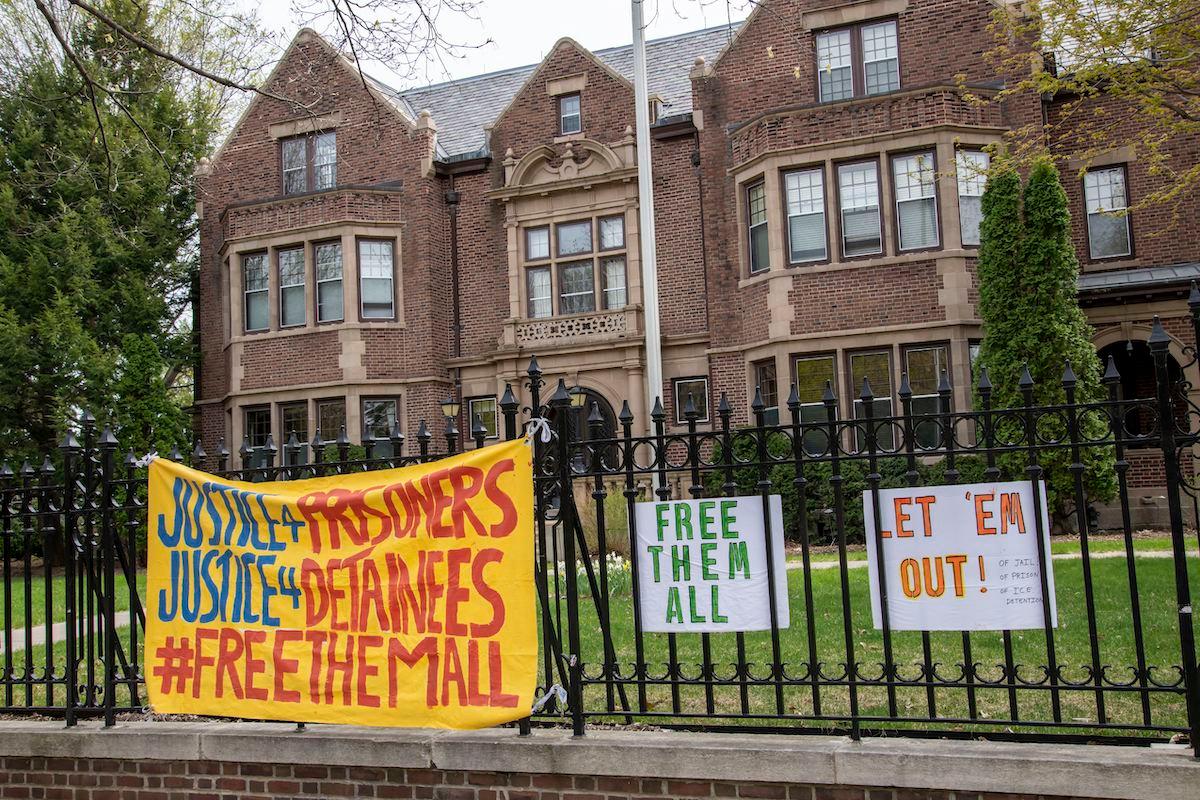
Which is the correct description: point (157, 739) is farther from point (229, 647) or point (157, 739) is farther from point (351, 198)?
Answer: point (351, 198)

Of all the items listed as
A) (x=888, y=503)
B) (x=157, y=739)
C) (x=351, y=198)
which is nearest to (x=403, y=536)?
(x=157, y=739)

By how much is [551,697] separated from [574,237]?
17144 mm

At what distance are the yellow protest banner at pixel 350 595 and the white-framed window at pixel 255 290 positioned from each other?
1782 centimetres

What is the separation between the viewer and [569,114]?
21625mm

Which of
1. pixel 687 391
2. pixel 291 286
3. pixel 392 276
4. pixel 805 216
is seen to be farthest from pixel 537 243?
pixel 805 216

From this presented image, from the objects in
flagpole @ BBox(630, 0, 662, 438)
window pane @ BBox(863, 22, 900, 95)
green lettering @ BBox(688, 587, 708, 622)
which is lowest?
green lettering @ BBox(688, 587, 708, 622)

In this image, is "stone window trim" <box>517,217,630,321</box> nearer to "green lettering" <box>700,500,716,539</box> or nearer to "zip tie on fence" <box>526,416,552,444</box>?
"zip tie on fence" <box>526,416,552,444</box>

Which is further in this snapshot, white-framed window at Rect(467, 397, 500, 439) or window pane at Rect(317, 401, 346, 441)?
white-framed window at Rect(467, 397, 500, 439)

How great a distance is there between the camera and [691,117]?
20078mm

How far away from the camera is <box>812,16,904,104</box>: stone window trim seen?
60.5 ft

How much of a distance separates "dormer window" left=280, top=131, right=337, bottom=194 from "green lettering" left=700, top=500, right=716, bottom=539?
64.3ft

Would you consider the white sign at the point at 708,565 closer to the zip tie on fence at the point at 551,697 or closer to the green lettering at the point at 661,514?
the green lettering at the point at 661,514

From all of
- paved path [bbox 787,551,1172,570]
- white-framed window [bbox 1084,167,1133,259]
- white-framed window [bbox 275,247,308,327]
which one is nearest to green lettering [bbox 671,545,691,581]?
paved path [bbox 787,551,1172,570]

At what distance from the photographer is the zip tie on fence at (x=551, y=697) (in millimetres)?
4812
